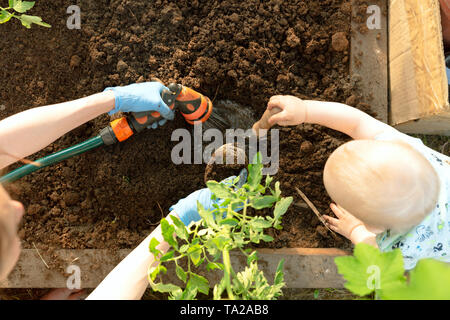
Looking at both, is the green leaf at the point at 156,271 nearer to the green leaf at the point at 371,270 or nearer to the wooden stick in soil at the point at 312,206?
the green leaf at the point at 371,270

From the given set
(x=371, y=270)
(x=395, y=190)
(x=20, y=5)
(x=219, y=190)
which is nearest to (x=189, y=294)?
(x=219, y=190)

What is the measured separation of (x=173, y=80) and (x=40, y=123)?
1.59ft

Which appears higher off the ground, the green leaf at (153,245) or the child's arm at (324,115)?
the child's arm at (324,115)

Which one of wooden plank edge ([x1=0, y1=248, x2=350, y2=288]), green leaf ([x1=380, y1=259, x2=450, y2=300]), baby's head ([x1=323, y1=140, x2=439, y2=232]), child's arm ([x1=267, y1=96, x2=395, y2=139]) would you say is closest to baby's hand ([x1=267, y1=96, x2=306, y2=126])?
child's arm ([x1=267, y1=96, x2=395, y2=139])

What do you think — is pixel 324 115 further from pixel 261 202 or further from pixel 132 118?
pixel 132 118

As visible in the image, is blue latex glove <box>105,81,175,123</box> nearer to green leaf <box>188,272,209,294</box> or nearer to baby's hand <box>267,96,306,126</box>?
baby's hand <box>267,96,306,126</box>

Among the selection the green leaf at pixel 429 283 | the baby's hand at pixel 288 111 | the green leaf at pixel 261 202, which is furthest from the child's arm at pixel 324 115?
the green leaf at pixel 429 283

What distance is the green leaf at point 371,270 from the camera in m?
0.46

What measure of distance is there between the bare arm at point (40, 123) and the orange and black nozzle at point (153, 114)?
78mm

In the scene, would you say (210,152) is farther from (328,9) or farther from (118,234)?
(328,9)

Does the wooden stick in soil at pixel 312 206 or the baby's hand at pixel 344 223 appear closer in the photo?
the baby's hand at pixel 344 223

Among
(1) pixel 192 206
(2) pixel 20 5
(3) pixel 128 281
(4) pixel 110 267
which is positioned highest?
(2) pixel 20 5

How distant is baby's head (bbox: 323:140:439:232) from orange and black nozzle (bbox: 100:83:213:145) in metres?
0.55

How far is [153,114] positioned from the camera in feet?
3.85
